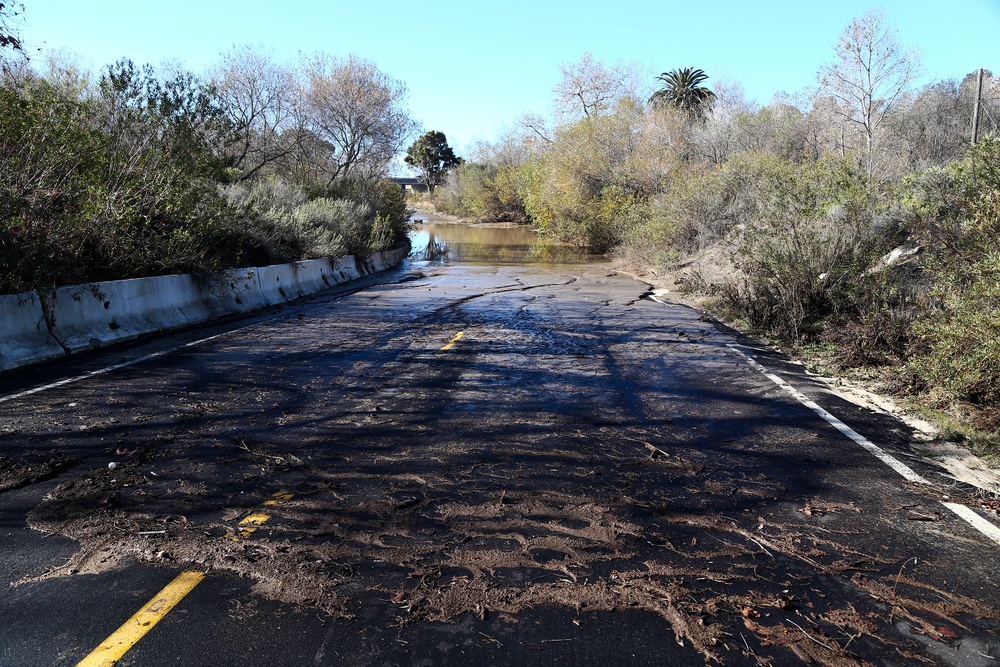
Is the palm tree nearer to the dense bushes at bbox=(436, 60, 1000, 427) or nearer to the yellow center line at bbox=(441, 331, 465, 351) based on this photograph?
the dense bushes at bbox=(436, 60, 1000, 427)

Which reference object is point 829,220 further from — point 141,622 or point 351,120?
point 351,120

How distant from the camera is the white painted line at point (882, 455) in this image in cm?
459

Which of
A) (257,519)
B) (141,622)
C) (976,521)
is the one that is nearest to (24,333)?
(257,519)

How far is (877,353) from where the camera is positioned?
363 inches

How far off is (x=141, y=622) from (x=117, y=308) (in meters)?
8.78

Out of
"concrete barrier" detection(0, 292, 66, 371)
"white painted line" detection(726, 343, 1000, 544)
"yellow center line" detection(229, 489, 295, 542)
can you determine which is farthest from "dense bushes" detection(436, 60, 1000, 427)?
"concrete barrier" detection(0, 292, 66, 371)

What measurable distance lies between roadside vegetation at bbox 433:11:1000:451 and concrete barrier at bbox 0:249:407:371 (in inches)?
387

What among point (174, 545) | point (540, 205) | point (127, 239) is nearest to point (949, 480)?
point (174, 545)

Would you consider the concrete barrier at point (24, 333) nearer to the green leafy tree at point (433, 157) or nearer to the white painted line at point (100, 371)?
the white painted line at point (100, 371)

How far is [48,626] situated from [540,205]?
128 ft

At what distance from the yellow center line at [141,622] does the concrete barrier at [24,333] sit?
252 inches

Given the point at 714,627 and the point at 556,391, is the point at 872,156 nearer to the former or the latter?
the point at 556,391

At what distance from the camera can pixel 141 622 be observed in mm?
3355

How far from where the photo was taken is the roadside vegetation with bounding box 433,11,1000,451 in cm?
700
